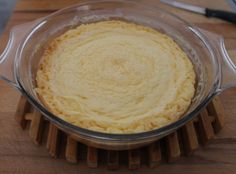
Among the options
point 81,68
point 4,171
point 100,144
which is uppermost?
point 81,68

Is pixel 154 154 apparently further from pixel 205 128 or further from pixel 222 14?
pixel 222 14

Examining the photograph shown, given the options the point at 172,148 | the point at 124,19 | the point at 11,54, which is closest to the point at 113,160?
the point at 172,148

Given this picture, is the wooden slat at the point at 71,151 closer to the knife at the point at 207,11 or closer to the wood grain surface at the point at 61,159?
the wood grain surface at the point at 61,159

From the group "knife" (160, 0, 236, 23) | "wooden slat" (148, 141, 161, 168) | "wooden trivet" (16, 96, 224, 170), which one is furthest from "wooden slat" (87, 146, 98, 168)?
"knife" (160, 0, 236, 23)

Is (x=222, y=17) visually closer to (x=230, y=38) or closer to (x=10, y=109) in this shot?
(x=230, y=38)

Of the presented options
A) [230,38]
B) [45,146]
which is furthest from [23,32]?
[230,38]

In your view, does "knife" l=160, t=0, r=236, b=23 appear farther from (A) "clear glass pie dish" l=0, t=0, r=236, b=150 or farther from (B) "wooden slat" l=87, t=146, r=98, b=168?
(B) "wooden slat" l=87, t=146, r=98, b=168
